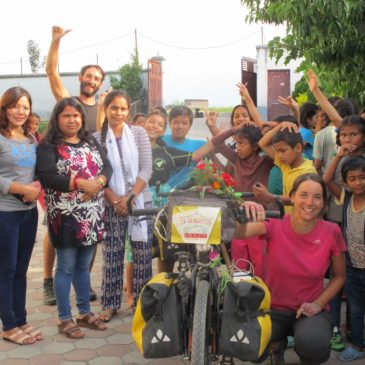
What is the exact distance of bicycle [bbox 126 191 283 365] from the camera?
2729 millimetres

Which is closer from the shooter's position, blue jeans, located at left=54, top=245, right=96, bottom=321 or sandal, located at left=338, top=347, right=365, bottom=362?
sandal, located at left=338, top=347, right=365, bottom=362

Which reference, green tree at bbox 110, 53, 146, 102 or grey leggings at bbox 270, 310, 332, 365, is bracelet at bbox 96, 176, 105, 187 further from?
green tree at bbox 110, 53, 146, 102

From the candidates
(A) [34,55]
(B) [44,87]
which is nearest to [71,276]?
(B) [44,87]

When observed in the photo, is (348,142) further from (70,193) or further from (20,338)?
(20,338)

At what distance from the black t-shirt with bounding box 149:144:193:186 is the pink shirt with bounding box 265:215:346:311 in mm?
1636

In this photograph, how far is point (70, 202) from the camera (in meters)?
3.96

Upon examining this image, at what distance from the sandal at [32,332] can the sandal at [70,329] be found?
0.55 feet

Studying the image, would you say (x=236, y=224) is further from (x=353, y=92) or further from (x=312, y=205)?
(x=353, y=92)

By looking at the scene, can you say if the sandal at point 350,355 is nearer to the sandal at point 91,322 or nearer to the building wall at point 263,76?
the sandal at point 91,322

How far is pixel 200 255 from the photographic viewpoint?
2830 mm

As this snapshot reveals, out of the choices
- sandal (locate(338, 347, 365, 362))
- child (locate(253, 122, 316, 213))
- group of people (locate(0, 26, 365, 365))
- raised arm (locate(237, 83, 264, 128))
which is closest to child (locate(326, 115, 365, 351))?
group of people (locate(0, 26, 365, 365))

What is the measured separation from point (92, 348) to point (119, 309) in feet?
2.57

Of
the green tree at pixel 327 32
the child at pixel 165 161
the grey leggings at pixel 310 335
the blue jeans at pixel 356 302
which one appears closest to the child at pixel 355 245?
the blue jeans at pixel 356 302

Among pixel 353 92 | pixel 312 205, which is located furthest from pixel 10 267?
pixel 353 92
